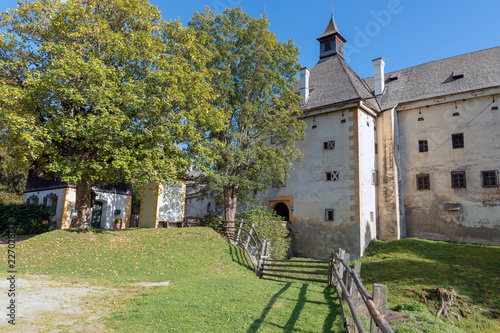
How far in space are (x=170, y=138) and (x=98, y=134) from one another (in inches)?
109

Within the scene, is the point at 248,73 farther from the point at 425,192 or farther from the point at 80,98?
the point at 425,192

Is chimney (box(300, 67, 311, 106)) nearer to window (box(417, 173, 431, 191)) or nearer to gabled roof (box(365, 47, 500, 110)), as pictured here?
gabled roof (box(365, 47, 500, 110))

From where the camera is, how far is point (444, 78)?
74.9 feet

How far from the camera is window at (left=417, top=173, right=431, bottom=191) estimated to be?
840 inches

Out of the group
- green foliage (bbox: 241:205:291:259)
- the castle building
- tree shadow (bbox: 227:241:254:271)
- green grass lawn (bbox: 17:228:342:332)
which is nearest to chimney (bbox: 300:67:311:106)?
the castle building

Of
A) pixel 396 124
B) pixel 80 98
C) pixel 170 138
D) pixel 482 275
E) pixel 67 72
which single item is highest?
pixel 396 124

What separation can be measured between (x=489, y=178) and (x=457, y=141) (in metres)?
2.91

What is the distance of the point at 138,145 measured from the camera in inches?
553

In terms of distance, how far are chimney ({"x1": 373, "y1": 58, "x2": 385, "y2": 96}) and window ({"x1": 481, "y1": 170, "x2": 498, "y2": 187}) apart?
8.64m

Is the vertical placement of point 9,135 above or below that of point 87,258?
above

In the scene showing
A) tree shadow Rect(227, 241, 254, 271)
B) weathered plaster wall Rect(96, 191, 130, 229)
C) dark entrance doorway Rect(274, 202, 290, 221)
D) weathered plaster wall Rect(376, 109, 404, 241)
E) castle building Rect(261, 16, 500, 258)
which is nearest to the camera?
tree shadow Rect(227, 241, 254, 271)

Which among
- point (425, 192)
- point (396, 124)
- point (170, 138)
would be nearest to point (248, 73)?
point (170, 138)

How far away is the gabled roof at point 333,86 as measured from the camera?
21.8m

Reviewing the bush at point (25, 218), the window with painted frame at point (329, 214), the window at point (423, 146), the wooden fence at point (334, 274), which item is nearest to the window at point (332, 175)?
the window with painted frame at point (329, 214)
